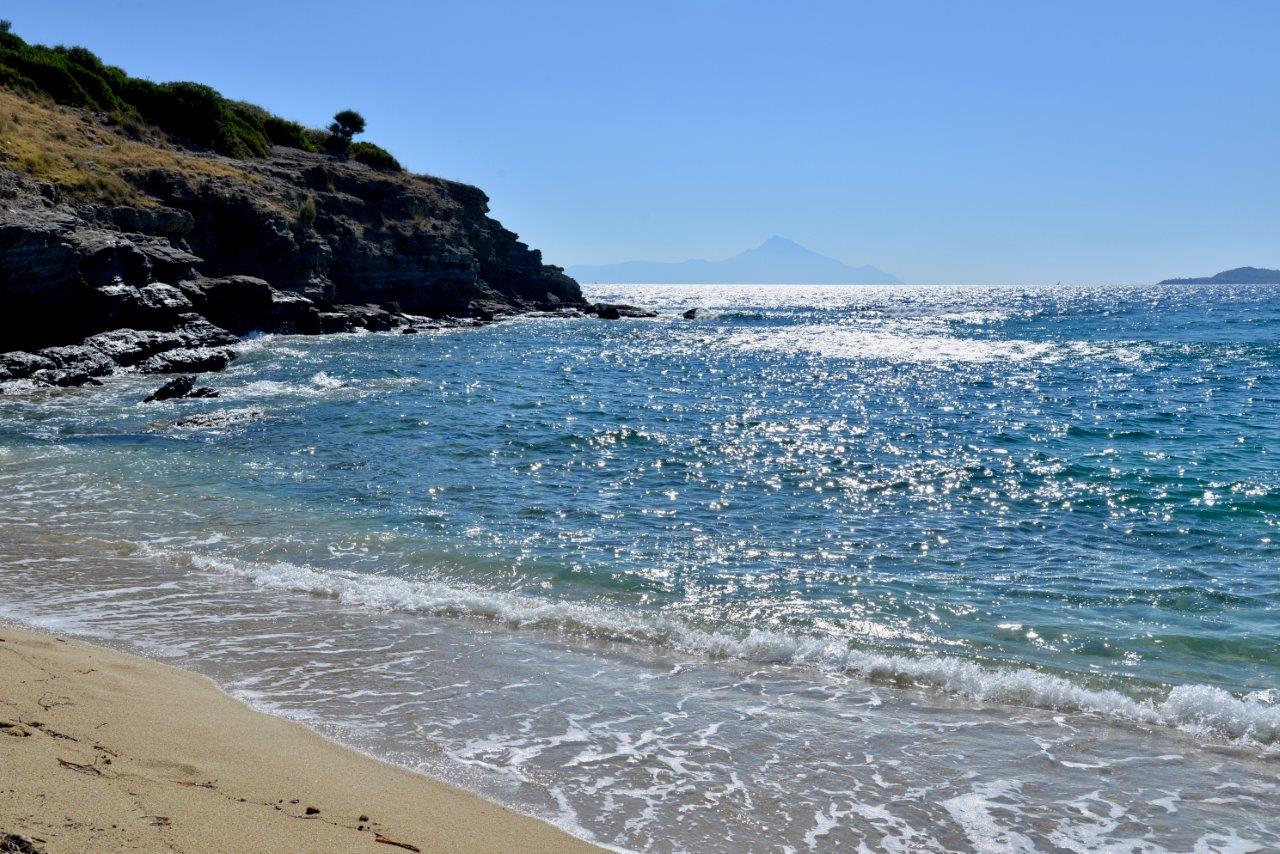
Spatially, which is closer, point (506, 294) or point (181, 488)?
point (181, 488)

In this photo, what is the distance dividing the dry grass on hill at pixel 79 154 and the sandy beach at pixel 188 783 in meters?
37.7

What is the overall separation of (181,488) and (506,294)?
65206mm

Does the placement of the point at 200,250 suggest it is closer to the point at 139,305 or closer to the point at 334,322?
the point at 334,322

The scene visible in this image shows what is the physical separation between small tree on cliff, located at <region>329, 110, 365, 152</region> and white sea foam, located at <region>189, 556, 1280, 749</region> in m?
70.1

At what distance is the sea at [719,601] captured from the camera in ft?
19.6

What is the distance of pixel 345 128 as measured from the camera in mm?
73688

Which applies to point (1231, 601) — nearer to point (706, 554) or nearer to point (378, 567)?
point (706, 554)

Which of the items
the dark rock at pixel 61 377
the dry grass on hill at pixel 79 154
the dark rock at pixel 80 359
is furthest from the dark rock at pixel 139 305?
the dry grass on hill at pixel 79 154

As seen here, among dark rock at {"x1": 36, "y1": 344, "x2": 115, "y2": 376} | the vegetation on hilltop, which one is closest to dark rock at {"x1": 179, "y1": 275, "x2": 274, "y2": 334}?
dark rock at {"x1": 36, "y1": 344, "x2": 115, "y2": 376}

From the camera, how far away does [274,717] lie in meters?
6.45

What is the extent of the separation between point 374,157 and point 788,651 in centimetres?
7409

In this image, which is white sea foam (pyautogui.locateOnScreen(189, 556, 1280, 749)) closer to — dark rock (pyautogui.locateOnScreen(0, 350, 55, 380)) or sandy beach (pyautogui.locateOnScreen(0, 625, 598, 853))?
sandy beach (pyautogui.locateOnScreen(0, 625, 598, 853))

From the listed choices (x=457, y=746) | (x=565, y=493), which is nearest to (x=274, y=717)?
(x=457, y=746)

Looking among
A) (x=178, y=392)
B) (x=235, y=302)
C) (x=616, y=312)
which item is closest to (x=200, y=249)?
(x=235, y=302)
